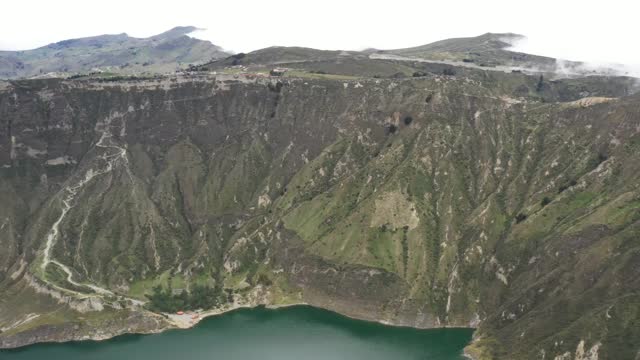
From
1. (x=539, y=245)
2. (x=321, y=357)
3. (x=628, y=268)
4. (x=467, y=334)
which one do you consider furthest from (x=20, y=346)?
(x=628, y=268)

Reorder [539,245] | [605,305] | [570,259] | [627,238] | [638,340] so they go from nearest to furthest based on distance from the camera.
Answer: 1. [638,340]
2. [605,305]
3. [627,238]
4. [570,259]
5. [539,245]

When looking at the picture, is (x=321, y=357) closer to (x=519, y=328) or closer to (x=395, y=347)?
(x=395, y=347)

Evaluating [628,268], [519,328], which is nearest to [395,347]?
[519,328]

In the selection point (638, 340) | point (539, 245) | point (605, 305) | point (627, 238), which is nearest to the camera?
point (638, 340)

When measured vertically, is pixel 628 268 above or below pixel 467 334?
above

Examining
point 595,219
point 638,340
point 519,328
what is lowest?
point 519,328

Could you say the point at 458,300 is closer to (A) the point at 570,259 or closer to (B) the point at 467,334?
(B) the point at 467,334

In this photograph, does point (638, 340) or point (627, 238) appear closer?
point (638, 340)
